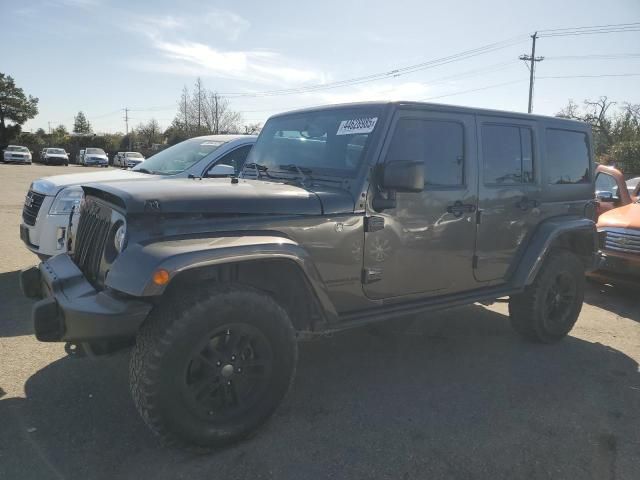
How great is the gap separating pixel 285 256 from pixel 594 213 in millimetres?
3663

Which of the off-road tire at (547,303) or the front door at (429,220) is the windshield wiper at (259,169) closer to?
the front door at (429,220)

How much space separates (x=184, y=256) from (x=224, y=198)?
497mm

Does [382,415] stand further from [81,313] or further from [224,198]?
[81,313]

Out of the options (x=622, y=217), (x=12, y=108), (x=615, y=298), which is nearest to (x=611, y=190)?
(x=622, y=217)

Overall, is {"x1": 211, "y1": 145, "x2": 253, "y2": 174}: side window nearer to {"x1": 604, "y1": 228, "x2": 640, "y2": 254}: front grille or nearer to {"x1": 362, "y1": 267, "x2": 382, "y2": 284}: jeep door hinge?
{"x1": 362, "y1": 267, "x2": 382, "y2": 284}: jeep door hinge

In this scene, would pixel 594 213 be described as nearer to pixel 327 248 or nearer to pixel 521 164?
pixel 521 164

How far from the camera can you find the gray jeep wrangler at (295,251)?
8.58 feet

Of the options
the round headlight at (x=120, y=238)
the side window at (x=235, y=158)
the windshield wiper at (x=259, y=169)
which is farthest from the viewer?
the side window at (x=235, y=158)

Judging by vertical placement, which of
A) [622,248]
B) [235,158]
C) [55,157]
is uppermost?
[55,157]

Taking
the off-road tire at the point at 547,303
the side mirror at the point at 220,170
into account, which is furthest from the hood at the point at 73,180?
the off-road tire at the point at 547,303

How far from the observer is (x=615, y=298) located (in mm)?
6703

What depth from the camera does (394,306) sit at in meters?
3.57

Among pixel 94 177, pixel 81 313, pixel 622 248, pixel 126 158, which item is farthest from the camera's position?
pixel 126 158

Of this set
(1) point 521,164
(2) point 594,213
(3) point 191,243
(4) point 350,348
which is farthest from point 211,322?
(2) point 594,213
